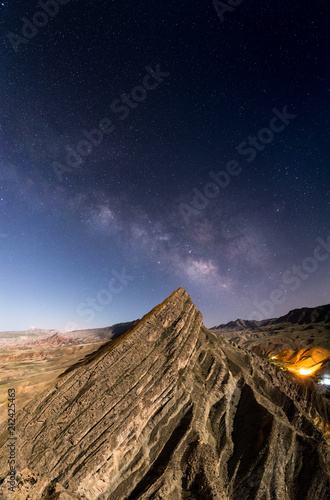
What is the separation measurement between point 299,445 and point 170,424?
18.1m

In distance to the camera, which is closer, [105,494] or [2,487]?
[2,487]

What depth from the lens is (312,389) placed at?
58031 mm

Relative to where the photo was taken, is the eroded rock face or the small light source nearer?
the eroded rock face

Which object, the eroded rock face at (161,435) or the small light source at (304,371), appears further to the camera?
the small light source at (304,371)

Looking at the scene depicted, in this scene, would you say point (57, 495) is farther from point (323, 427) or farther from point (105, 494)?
point (323, 427)

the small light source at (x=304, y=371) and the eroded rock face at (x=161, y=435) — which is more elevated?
the eroded rock face at (x=161, y=435)

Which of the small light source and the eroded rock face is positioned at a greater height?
the eroded rock face

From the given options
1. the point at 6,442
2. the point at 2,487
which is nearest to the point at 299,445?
the point at 2,487

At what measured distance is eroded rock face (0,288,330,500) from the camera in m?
23.9

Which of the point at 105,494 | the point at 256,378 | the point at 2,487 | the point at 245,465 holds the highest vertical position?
the point at 2,487

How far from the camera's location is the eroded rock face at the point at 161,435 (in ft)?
78.3

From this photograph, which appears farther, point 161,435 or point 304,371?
point 304,371

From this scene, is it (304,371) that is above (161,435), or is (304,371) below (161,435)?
below

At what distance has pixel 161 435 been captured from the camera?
2880 cm
